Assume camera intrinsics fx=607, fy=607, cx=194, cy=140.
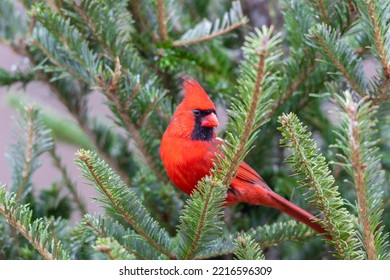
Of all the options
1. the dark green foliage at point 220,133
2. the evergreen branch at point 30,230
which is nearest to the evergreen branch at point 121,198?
the dark green foliage at point 220,133

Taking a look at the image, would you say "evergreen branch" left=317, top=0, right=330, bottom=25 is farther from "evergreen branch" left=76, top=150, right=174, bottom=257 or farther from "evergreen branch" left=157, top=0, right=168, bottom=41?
"evergreen branch" left=76, top=150, right=174, bottom=257

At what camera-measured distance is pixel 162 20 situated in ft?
4.55

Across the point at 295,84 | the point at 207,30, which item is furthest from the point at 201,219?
the point at 207,30

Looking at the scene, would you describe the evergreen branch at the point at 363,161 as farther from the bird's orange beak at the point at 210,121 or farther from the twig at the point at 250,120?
the bird's orange beak at the point at 210,121

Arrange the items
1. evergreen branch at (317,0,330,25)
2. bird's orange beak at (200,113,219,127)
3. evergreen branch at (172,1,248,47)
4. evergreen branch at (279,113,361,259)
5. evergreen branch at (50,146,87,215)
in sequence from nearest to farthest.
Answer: evergreen branch at (279,113,361,259)
evergreen branch at (317,0,330,25)
bird's orange beak at (200,113,219,127)
evergreen branch at (172,1,248,47)
evergreen branch at (50,146,87,215)

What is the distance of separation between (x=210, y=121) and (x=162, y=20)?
0.87 ft

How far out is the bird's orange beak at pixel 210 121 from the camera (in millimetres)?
1312

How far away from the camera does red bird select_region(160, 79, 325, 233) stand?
4.25 feet

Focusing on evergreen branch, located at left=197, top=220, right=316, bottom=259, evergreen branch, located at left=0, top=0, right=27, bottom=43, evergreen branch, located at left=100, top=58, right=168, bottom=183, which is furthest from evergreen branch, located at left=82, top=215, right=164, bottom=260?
evergreen branch, located at left=0, top=0, right=27, bottom=43

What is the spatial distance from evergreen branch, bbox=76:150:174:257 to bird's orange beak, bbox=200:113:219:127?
1.04 feet

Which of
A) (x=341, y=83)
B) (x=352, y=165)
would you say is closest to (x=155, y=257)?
(x=352, y=165)

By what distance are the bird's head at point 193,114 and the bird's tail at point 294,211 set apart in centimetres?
22

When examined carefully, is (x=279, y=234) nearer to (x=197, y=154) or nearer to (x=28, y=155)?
(x=197, y=154)
